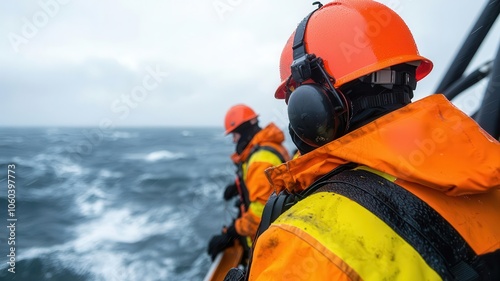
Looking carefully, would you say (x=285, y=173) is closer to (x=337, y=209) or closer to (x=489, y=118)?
(x=337, y=209)

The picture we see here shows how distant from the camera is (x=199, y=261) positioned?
22.0 ft

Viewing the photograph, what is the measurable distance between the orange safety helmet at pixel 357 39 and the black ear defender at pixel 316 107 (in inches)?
2.2

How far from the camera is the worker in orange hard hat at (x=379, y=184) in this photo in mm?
846

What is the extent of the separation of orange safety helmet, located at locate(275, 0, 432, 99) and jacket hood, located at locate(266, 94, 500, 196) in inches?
10.1

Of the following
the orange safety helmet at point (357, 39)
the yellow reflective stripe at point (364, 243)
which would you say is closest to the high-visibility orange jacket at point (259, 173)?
the orange safety helmet at point (357, 39)

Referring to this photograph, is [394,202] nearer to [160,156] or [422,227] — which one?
[422,227]

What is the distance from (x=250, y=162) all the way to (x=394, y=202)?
9.18 feet

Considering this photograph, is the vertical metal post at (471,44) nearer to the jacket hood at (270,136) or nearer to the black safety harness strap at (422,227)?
the jacket hood at (270,136)

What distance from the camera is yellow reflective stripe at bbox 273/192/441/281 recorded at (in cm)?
82

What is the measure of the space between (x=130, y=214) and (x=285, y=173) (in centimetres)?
885

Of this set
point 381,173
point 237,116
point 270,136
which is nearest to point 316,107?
point 381,173

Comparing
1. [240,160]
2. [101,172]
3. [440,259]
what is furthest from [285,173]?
[101,172]

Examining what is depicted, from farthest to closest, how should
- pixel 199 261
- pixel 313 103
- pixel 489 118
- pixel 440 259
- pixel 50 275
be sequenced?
pixel 199 261 → pixel 50 275 → pixel 489 118 → pixel 313 103 → pixel 440 259

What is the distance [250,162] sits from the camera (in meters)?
3.69
